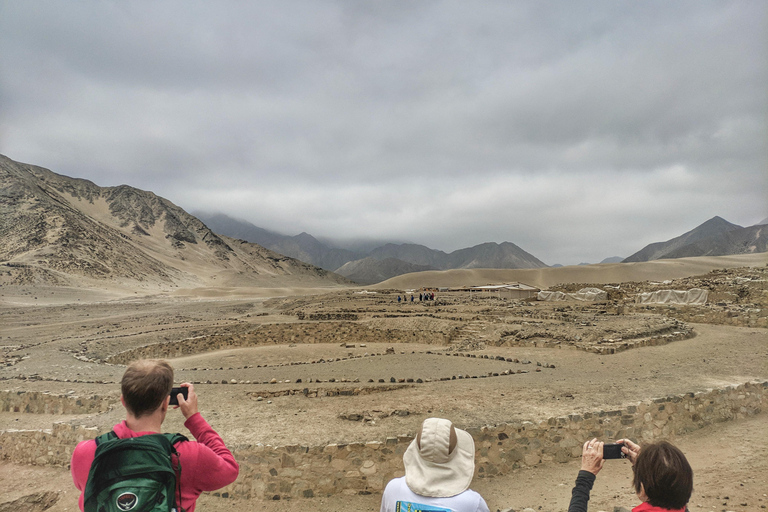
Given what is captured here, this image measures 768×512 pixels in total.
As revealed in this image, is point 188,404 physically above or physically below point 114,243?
below

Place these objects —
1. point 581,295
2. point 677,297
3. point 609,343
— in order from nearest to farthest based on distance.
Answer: point 609,343 → point 677,297 → point 581,295

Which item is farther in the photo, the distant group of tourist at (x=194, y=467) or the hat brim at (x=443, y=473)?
the hat brim at (x=443, y=473)

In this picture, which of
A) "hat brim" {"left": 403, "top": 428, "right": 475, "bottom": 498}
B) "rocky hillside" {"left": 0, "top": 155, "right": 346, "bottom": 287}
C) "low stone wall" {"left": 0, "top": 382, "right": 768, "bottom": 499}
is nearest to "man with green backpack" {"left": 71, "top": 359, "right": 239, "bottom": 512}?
"hat brim" {"left": 403, "top": 428, "right": 475, "bottom": 498}

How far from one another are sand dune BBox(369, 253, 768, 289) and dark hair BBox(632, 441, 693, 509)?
90.8 metres

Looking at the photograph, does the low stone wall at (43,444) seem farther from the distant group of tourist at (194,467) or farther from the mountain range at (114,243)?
the mountain range at (114,243)

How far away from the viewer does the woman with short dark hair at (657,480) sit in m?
2.23

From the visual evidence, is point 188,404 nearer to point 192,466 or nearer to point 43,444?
point 192,466

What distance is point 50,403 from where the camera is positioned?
10.3 m

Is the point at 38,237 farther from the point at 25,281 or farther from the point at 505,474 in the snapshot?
the point at 505,474

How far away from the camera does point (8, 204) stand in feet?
290

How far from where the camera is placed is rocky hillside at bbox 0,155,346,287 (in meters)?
76.7

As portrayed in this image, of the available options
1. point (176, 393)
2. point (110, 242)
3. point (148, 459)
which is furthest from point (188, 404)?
point (110, 242)

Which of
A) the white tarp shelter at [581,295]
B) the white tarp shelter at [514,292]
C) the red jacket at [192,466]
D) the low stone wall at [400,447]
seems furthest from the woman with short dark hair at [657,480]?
the white tarp shelter at [514,292]

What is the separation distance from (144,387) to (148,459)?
0.41 m
